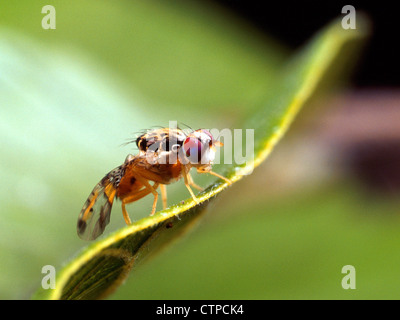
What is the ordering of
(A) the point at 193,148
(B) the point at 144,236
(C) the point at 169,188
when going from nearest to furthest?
(B) the point at 144,236 → (A) the point at 193,148 → (C) the point at 169,188

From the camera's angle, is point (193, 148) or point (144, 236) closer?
point (144, 236)

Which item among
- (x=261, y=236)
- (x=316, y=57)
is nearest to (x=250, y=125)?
(x=316, y=57)

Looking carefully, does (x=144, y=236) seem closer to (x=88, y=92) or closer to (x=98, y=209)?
(x=98, y=209)

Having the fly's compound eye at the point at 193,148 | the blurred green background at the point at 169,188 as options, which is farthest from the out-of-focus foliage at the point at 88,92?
the fly's compound eye at the point at 193,148

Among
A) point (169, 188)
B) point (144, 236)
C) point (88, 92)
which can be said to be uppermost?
point (88, 92)

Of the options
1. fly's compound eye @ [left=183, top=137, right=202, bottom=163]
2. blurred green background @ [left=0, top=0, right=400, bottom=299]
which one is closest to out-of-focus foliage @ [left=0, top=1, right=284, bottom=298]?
blurred green background @ [left=0, top=0, right=400, bottom=299]

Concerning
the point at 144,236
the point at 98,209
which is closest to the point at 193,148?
the point at 98,209

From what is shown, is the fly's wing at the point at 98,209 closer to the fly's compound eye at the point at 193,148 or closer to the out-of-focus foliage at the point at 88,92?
the out-of-focus foliage at the point at 88,92
